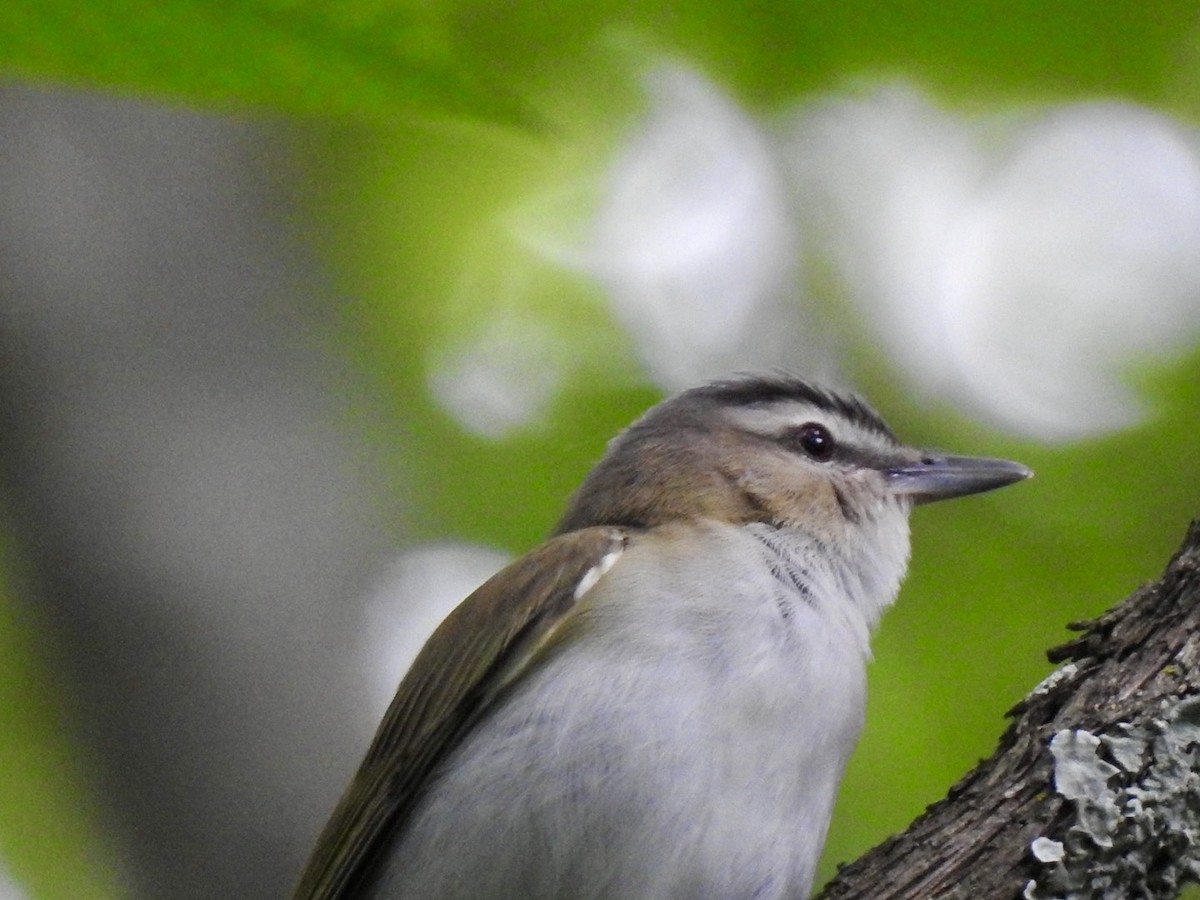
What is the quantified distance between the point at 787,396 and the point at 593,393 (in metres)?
1.49

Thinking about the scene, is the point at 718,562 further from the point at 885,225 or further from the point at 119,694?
the point at 885,225

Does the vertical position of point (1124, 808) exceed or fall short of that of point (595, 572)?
it falls short

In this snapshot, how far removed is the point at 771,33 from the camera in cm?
496

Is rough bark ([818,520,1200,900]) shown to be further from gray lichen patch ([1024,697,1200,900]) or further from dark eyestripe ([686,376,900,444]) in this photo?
dark eyestripe ([686,376,900,444])

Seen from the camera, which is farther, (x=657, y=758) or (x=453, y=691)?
(x=453, y=691)

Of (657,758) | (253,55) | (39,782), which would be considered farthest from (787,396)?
(253,55)

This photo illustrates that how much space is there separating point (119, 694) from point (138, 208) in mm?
1873

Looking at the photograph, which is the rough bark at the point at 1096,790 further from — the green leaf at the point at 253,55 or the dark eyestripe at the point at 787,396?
the green leaf at the point at 253,55

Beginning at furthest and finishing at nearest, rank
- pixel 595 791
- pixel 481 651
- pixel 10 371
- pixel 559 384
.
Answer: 1. pixel 559 384
2. pixel 10 371
3. pixel 481 651
4. pixel 595 791

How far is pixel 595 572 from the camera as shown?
12.7 feet

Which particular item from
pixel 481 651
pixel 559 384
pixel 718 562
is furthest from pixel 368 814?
pixel 559 384

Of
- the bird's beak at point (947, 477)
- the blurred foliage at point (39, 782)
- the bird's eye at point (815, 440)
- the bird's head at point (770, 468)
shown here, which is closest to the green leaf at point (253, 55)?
the bird's head at point (770, 468)

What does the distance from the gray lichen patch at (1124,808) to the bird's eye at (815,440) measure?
6.18 ft

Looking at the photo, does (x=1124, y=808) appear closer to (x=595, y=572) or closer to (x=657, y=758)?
(x=657, y=758)
